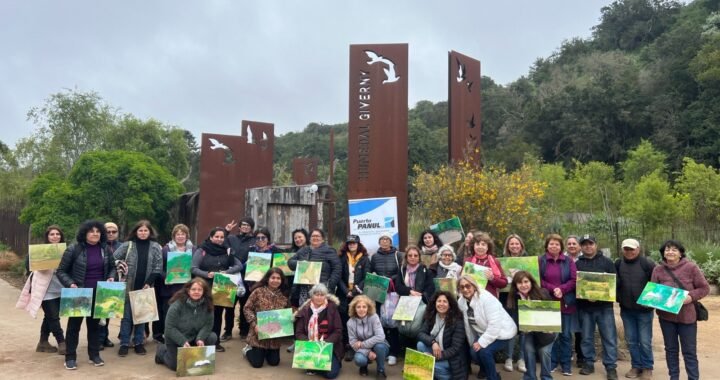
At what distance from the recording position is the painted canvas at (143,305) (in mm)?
6504

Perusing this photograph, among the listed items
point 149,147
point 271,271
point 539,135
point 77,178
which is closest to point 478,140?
point 271,271

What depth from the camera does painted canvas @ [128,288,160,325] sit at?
21.3ft

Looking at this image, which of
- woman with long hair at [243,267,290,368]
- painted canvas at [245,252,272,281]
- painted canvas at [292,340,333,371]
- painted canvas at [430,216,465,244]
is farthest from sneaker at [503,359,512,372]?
painted canvas at [245,252,272,281]

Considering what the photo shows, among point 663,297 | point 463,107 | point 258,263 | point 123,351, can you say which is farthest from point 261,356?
point 463,107

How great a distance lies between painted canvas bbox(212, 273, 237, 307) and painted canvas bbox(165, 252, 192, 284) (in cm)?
38

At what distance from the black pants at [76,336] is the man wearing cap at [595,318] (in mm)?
5513

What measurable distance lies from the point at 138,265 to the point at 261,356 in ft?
6.28

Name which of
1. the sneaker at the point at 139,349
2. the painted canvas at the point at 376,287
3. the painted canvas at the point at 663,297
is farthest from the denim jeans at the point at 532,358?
the sneaker at the point at 139,349

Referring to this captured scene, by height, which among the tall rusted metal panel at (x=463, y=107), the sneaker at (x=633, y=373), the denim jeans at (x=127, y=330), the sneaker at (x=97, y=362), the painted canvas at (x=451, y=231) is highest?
the tall rusted metal panel at (x=463, y=107)

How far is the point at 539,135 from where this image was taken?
128ft

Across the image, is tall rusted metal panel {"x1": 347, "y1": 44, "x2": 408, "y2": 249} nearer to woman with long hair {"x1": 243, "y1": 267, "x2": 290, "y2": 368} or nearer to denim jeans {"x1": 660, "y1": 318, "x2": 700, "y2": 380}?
woman with long hair {"x1": 243, "y1": 267, "x2": 290, "y2": 368}

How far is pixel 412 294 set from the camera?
6285 mm

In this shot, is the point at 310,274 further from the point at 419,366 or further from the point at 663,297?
the point at 663,297

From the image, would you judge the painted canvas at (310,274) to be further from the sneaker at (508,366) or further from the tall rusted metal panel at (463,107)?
→ the tall rusted metal panel at (463,107)
